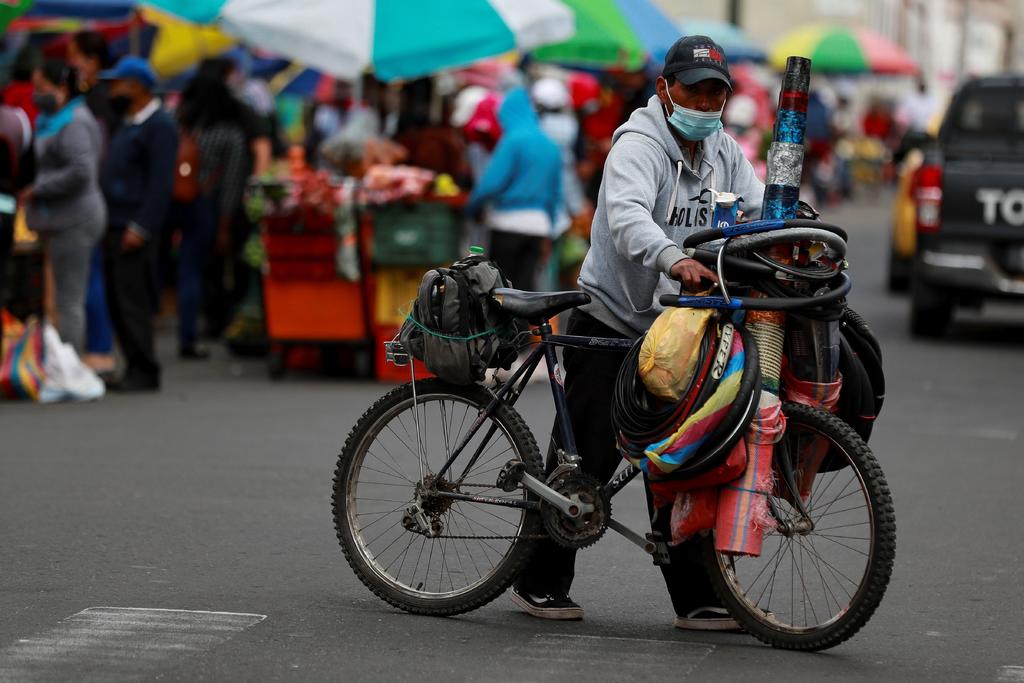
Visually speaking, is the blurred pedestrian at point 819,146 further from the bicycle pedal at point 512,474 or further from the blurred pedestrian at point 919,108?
the bicycle pedal at point 512,474

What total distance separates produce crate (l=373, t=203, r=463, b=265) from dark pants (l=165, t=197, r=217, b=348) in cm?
200

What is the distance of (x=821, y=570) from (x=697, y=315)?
0.89 meters

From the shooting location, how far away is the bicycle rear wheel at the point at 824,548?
5.16 meters

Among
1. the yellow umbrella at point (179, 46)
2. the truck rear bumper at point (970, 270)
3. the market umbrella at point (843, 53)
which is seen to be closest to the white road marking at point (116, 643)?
the truck rear bumper at point (970, 270)

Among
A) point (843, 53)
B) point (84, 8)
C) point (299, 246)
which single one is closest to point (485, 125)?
point (299, 246)

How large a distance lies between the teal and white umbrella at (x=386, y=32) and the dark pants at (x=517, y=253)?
132 centimetres

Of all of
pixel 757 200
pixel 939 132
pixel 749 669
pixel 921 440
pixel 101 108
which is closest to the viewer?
pixel 749 669

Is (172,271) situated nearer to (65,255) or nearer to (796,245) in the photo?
(65,255)

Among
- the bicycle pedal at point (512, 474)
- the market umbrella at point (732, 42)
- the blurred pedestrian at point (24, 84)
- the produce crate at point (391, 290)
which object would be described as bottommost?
the bicycle pedal at point (512, 474)

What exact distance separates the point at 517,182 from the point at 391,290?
3.61 ft

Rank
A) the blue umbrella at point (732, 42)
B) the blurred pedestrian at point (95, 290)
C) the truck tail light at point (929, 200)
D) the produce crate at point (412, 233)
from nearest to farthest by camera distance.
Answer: the blurred pedestrian at point (95, 290), the produce crate at point (412, 233), the truck tail light at point (929, 200), the blue umbrella at point (732, 42)

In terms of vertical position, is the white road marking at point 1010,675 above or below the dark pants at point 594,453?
below

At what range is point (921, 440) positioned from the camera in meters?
10.1

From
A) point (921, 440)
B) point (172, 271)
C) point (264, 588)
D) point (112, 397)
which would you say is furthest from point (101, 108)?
point (264, 588)
